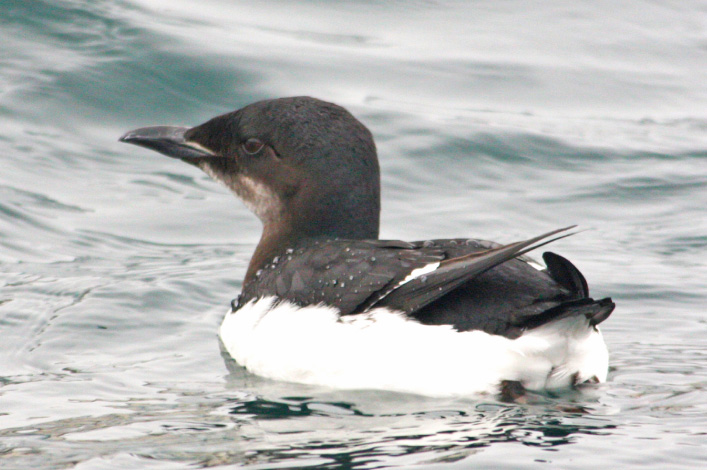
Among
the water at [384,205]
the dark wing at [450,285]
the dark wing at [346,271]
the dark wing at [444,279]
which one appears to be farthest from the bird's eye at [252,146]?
the dark wing at [444,279]

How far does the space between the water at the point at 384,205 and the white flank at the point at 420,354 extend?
82 millimetres

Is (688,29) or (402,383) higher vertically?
(688,29)

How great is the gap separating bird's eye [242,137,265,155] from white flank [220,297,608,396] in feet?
2.98

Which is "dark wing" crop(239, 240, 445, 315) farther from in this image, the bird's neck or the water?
the water

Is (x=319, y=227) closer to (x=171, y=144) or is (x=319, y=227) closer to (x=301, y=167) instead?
(x=301, y=167)

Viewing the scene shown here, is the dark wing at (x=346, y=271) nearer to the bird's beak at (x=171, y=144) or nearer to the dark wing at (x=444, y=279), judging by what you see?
the dark wing at (x=444, y=279)

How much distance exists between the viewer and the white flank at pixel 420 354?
13.3ft

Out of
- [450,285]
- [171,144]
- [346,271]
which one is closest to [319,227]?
[346,271]

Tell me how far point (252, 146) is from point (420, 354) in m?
1.48

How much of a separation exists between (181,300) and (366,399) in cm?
198

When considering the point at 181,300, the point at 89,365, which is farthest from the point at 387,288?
the point at 181,300

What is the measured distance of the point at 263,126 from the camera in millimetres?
5031

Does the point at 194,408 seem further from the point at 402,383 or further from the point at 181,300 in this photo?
the point at 181,300

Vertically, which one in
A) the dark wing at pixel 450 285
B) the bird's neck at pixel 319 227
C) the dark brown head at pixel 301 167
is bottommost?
the dark wing at pixel 450 285
